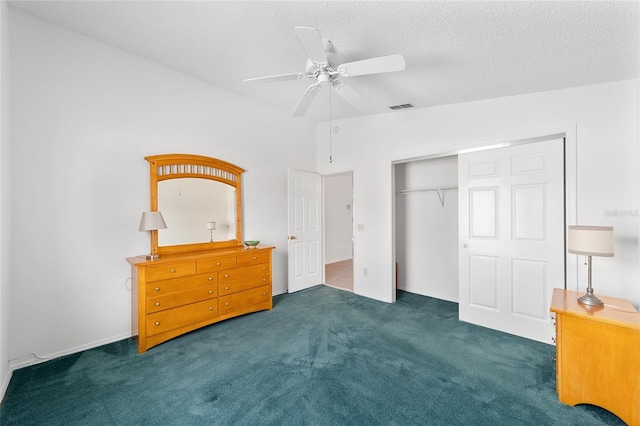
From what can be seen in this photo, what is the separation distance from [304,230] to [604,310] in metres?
3.60

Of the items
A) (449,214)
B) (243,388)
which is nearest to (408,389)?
(243,388)

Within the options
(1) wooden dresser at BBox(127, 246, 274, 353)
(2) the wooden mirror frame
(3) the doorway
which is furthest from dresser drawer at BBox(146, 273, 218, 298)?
(3) the doorway

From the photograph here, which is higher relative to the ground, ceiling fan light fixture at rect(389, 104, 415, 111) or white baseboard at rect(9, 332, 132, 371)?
ceiling fan light fixture at rect(389, 104, 415, 111)

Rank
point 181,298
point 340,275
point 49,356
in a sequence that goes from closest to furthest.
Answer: point 49,356 < point 181,298 < point 340,275

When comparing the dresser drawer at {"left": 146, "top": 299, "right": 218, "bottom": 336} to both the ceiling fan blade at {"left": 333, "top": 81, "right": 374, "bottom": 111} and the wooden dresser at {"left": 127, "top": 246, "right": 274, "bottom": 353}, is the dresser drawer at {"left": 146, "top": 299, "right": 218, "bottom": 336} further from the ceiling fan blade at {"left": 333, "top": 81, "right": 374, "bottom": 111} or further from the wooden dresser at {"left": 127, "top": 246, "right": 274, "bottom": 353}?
the ceiling fan blade at {"left": 333, "top": 81, "right": 374, "bottom": 111}

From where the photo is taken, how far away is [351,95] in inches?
102

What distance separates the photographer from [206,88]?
3527mm

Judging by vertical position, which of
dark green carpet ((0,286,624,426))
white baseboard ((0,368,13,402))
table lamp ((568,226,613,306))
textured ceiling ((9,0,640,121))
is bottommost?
dark green carpet ((0,286,624,426))

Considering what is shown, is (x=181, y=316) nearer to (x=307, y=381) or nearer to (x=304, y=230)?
(x=307, y=381)

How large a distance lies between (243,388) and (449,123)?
3635 mm

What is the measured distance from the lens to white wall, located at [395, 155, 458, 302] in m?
4.09

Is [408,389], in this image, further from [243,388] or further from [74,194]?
[74,194]

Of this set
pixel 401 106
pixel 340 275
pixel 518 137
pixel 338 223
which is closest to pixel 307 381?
pixel 518 137

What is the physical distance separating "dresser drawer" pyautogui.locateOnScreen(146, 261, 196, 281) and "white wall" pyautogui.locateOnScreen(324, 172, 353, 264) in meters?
4.32
